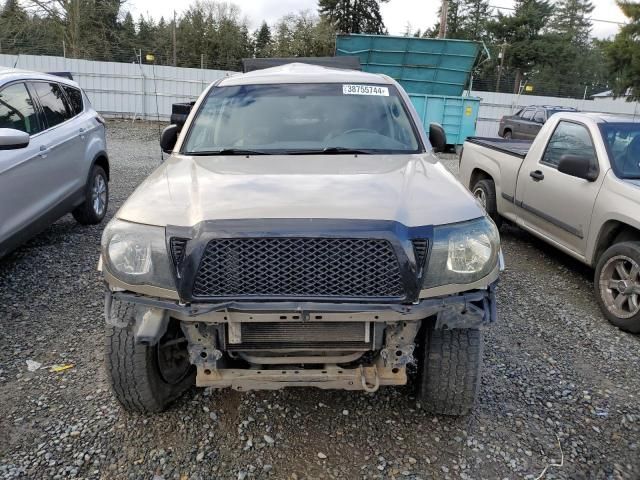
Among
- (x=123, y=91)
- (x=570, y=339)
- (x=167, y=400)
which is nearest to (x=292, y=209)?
(x=167, y=400)

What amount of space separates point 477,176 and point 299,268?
5539mm

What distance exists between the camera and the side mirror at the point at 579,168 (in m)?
4.58

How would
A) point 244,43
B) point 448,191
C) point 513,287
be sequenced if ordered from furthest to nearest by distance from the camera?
point 244,43 < point 513,287 < point 448,191

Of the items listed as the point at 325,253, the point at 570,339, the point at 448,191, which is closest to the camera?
the point at 325,253

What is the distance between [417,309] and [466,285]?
263mm

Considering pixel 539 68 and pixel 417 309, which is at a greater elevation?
pixel 539 68

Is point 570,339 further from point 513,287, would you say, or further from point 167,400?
point 167,400

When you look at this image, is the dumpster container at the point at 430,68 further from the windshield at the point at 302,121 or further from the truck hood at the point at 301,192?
the truck hood at the point at 301,192

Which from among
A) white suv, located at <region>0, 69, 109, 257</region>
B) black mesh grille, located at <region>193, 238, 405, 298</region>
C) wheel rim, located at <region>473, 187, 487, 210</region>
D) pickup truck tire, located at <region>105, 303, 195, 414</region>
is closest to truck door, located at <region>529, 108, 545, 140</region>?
wheel rim, located at <region>473, 187, 487, 210</region>

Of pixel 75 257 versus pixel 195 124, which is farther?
pixel 75 257

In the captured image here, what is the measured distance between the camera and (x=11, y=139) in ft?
12.7

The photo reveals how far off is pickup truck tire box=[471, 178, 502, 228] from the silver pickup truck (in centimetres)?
6

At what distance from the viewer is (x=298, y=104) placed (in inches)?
144

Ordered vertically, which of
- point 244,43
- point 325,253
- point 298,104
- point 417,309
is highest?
point 244,43
